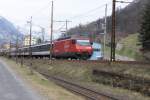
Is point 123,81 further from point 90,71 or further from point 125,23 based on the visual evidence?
point 125,23

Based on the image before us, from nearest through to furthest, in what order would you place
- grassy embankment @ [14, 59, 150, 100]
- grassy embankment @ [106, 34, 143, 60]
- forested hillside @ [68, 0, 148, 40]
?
grassy embankment @ [14, 59, 150, 100] → grassy embankment @ [106, 34, 143, 60] → forested hillside @ [68, 0, 148, 40]

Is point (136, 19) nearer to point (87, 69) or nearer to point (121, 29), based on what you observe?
point (121, 29)

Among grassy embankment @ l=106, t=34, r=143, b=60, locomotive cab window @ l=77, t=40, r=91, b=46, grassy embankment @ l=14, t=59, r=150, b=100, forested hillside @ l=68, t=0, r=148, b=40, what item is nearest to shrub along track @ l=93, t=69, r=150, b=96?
grassy embankment @ l=14, t=59, r=150, b=100

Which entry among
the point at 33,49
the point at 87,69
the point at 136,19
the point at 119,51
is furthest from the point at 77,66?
the point at 136,19

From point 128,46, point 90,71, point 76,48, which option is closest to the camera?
point 90,71

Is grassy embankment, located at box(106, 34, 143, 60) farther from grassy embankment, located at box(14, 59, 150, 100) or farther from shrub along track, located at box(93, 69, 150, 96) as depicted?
shrub along track, located at box(93, 69, 150, 96)

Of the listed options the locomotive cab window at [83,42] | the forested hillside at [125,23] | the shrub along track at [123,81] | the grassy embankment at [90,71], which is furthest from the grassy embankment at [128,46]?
the shrub along track at [123,81]

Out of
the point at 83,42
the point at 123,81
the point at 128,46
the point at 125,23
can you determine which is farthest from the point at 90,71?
the point at 125,23

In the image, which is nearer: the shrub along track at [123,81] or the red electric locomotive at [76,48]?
the shrub along track at [123,81]

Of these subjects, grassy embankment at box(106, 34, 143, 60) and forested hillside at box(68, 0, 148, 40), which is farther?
forested hillside at box(68, 0, 148, 40)

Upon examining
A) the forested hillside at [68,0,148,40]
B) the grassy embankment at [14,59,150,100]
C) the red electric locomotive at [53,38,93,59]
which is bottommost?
the grassy embankment at [14,59,150,100]

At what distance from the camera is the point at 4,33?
195m

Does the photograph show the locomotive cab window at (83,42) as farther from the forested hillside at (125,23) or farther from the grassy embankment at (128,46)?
the forested hillside at (125,23)

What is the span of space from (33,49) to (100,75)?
66.4 metres
